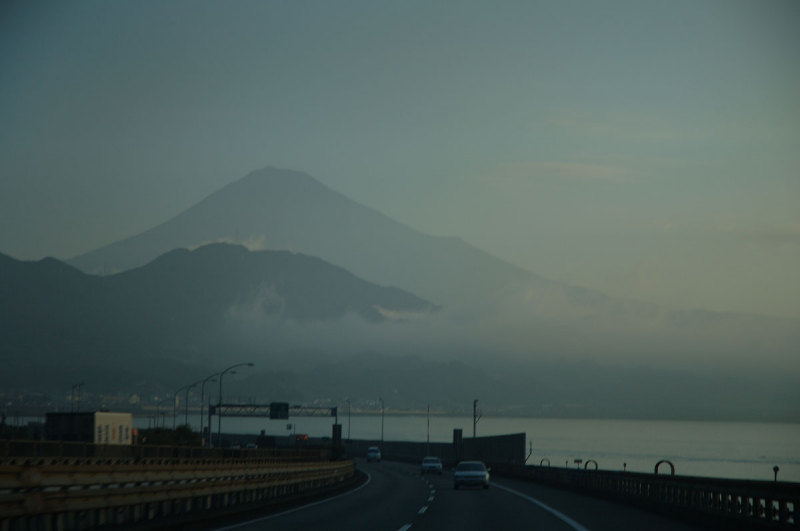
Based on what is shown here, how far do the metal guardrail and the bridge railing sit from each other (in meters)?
12.8

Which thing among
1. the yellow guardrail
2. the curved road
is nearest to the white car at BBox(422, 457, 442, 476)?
the curved road

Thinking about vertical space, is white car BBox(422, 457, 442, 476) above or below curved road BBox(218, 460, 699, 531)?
below

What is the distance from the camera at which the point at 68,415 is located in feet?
198

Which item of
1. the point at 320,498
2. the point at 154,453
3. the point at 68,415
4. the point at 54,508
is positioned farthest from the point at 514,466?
the point at 54,508

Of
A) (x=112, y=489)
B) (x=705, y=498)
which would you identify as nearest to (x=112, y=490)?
(x=112, y=489)

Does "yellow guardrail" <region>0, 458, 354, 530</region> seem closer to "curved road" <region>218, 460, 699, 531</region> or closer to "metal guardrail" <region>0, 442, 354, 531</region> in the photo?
"metal guardrail" <region>0, 442, 354, 531</region>

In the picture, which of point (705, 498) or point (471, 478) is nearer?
point (705, 498)

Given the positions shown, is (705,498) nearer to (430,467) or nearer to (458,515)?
(458,515)

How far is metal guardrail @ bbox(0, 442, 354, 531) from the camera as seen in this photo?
51.4 feet

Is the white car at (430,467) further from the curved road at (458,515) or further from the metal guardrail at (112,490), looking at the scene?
the metal guardrail at (112,490)

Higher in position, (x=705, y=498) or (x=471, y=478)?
(x=705, y=498)

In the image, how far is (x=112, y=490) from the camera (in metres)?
18.9

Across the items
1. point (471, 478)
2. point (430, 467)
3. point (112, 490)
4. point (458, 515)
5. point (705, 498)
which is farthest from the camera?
point (430, 467)

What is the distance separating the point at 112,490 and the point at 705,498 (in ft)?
53.9
